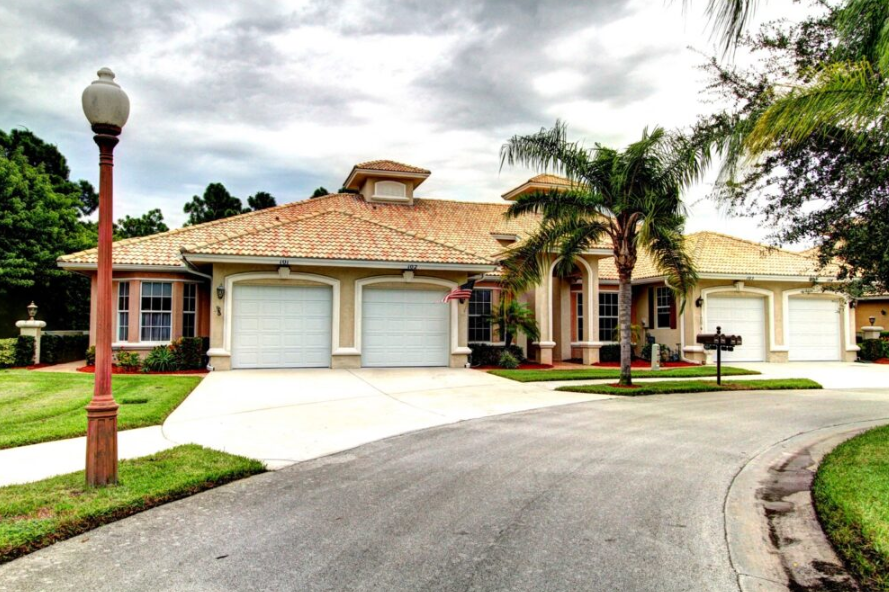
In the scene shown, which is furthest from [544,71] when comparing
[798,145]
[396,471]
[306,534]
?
[306,534]

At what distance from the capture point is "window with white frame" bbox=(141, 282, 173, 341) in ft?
58.8

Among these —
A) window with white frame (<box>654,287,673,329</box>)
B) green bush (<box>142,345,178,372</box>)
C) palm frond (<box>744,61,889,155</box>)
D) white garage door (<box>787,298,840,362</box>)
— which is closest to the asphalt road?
palm frond (<box>744,61,889,155</box>)

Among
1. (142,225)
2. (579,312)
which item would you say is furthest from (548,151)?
(142,225)

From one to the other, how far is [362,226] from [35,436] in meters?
11.7

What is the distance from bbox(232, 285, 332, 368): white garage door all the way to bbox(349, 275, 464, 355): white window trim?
82 centimetres

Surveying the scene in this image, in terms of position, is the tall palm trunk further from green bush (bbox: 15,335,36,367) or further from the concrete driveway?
green bush (bbox: 15,335,36,367)

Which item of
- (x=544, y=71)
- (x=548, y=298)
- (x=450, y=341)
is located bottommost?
(x=450, y=341)

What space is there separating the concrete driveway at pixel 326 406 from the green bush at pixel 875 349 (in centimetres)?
1776

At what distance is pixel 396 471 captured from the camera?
6.46m

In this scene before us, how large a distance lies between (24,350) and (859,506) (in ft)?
69.5

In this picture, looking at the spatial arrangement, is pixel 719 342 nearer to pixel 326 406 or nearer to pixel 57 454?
pixel 326 406

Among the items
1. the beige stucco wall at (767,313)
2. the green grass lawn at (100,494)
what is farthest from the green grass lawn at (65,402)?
the beige stucco wall at (767,313)

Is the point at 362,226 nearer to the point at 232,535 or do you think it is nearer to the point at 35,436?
the point at 35,436

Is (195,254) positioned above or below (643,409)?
above
